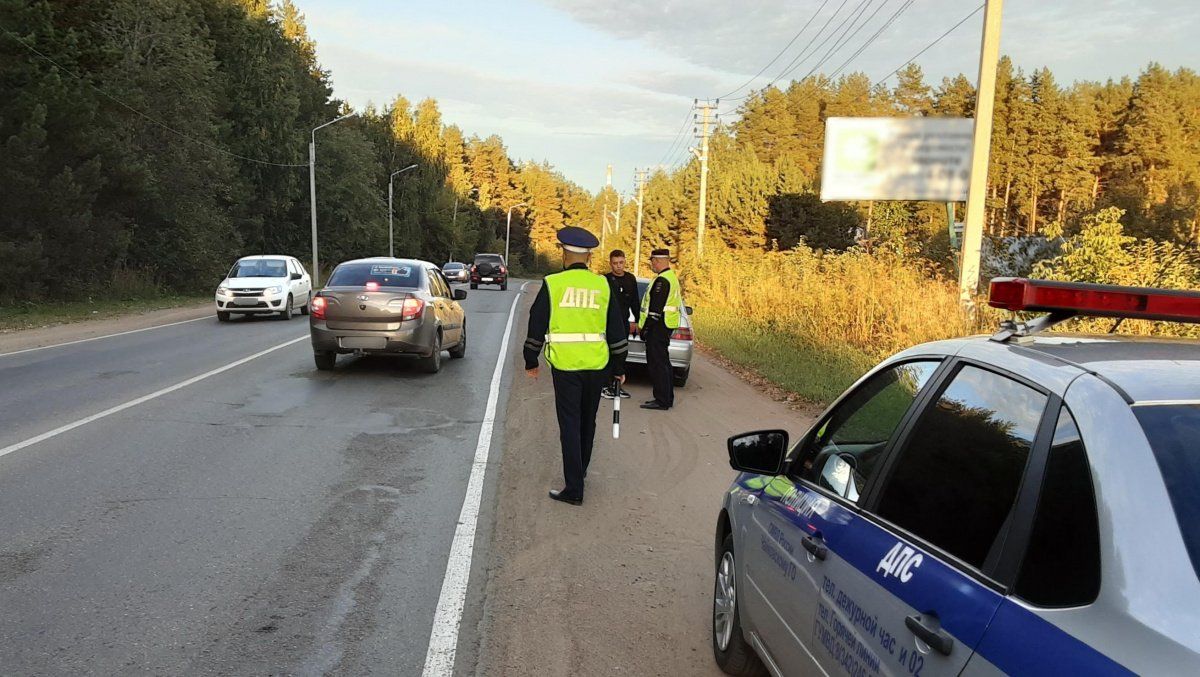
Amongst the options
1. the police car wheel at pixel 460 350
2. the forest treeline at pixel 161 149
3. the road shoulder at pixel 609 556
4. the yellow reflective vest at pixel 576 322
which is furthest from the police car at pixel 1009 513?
the forest treeline at pixel 161 149

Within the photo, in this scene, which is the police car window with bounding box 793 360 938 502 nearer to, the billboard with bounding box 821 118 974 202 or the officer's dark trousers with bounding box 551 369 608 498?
the officer's dark trousers with bounding box 551 369 608 498

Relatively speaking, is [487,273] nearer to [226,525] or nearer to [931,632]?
[226,525]

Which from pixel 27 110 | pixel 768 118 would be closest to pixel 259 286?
pixel 27 110

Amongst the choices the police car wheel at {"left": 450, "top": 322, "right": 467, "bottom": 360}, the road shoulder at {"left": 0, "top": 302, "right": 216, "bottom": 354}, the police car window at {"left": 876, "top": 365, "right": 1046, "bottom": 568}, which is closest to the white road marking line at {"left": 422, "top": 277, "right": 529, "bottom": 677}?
the police car window at {"left": 876, "top": 365, "right": 1046, "bottom": 568}

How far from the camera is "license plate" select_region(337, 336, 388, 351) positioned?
11.8 meters

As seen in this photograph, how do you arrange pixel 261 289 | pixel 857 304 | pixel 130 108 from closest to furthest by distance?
pixel 857 304 → pixel 261 289 → pixel 130 108

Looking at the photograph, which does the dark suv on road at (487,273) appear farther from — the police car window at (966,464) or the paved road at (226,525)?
the police car window at (966,464)

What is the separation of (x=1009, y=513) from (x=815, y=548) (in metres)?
0.81

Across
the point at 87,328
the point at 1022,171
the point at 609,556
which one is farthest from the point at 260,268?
the point at 1022,171

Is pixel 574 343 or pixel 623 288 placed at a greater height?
pixel 623 288

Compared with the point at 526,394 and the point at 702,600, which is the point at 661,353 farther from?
the point at 702,600

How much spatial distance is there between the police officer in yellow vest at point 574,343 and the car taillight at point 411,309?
5863mm

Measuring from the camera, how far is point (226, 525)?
211 inches

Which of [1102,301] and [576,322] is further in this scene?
[576,322]
